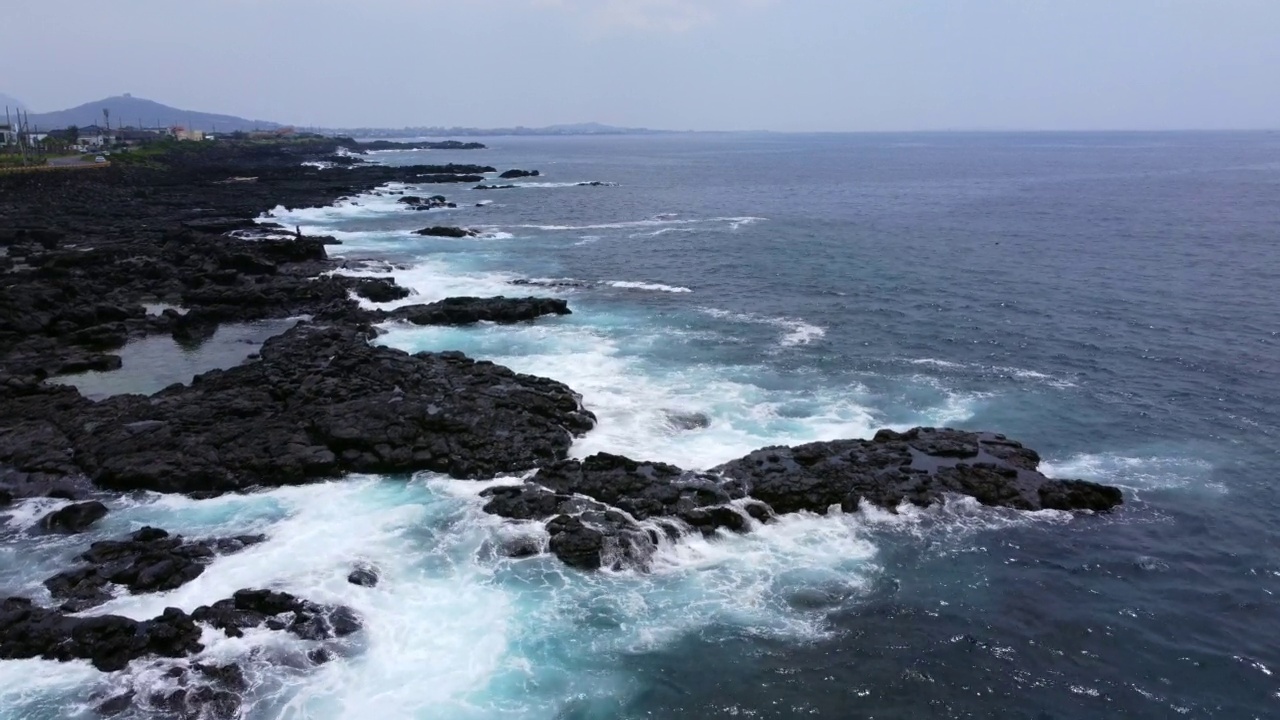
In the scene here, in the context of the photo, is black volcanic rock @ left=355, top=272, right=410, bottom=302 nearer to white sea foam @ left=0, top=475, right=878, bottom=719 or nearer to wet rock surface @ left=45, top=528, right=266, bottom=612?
white sea foam @ left=0, top=475, right=878, bottom=719

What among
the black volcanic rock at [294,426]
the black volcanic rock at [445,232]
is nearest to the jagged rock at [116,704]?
the black volcanic rock at [294,426]

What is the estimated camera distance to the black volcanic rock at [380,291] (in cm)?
4734

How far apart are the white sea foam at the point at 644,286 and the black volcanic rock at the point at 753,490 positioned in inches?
1087

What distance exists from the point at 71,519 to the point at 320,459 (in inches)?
272

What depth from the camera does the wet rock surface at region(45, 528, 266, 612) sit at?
1962cm

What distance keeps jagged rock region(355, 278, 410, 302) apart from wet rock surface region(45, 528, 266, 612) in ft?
87.6

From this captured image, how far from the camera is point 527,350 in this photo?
38938mm

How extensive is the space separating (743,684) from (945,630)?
17.9 feet

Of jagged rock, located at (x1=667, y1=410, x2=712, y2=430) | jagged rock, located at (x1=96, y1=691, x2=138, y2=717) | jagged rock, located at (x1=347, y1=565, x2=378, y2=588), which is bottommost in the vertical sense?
jagged rock, located at (x1=96, y1=691, x2=138, y2=717)

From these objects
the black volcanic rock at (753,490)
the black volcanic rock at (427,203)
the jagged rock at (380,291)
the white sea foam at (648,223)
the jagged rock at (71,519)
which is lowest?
the jagged rock at (71,519)

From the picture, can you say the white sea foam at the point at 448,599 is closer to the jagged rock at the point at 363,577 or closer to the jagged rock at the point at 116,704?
the jagged rock at the point at 363,577

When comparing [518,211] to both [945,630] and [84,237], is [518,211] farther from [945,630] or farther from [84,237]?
[945,630]

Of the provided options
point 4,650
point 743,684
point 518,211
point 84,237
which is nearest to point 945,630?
point 743,684

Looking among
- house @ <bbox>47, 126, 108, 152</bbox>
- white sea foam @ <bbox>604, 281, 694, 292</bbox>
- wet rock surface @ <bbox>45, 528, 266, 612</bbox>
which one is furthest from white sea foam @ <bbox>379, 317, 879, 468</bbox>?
house @ <bbox>47, 126, 108, 152</bbox>
